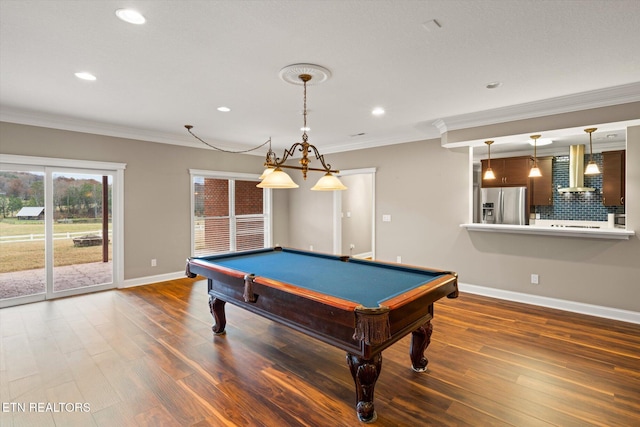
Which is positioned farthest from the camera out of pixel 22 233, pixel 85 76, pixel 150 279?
pixel 150 279

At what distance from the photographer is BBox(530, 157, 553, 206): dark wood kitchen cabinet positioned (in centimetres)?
603

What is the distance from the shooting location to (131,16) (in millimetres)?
1956

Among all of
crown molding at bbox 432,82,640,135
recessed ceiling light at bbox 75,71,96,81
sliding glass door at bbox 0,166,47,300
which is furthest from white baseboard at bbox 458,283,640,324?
sliding glass door at bbox 0,166,47,300

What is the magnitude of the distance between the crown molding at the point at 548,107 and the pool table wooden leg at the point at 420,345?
291 centimetres

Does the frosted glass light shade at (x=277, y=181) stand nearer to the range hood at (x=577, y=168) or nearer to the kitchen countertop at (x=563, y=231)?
the kitchen countertop at (x=563, y=231)

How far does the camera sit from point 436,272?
8.55 ft

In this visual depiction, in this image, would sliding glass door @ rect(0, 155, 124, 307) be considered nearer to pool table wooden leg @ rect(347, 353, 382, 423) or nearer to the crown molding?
pool table wooden leg @ rect(347, 353, 382, 423)

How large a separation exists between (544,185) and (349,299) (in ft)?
19.3

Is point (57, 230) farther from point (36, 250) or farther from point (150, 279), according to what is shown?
point (150, 279)

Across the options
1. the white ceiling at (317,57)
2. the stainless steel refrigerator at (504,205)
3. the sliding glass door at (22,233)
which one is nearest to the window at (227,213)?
the white ceiling at (317,57)

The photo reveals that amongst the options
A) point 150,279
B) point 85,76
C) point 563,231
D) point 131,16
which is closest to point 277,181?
point 131,16

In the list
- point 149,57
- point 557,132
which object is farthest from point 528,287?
point 149,57

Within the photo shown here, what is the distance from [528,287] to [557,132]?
2.02m

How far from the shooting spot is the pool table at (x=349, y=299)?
1851 mm
